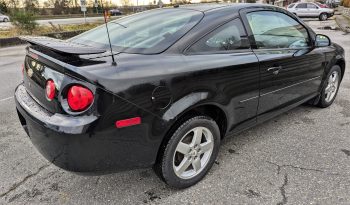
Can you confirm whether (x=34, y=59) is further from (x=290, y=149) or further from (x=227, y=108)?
(x=290, y=149)

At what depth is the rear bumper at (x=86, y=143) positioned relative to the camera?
1.97 m

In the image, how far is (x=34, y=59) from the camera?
2504 mm

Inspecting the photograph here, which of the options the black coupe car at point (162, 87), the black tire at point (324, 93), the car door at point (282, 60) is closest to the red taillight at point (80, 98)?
the black coupe car at point (162, 87)

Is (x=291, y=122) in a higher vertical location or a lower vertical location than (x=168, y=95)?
lower

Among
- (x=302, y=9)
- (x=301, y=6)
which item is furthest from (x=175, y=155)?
(x=301, y=6)

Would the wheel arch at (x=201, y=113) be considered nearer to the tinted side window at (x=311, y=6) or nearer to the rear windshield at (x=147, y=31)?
the rear windshield at (x=147, y=31)

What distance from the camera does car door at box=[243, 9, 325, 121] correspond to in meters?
3.05

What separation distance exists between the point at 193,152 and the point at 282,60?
1.42 metres

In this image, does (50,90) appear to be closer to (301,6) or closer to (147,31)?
Result: (147,31)

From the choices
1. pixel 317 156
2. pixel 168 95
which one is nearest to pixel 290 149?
pixel 317 156

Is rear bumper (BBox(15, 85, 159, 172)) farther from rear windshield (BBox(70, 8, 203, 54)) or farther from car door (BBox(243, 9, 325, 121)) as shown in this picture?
car door (BBox(243, 9, 325, 121))

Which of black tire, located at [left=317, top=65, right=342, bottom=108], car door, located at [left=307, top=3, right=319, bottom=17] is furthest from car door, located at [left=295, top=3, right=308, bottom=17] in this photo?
black tire, located at [left=317, top=65, right=342, bottom=108]

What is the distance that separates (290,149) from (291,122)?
0.80 metres

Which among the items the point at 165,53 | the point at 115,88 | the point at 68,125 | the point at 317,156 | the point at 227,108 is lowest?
the point at 317,156
